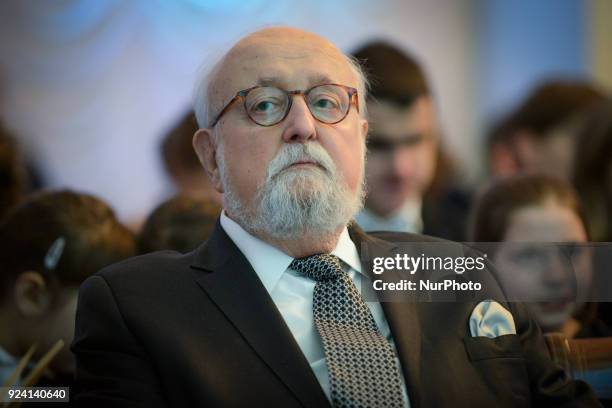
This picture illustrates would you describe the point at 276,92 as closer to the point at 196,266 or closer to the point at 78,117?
the point at 196,266

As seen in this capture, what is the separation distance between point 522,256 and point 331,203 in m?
0.51

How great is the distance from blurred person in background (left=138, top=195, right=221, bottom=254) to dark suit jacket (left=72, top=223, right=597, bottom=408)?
1.21 feet

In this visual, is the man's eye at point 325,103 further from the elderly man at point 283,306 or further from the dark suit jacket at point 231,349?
the dark suit jacket at point 231,349

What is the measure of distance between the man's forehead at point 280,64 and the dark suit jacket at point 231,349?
362mm

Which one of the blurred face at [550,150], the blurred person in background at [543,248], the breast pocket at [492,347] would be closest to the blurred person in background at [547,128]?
the blurred face at [550,150]

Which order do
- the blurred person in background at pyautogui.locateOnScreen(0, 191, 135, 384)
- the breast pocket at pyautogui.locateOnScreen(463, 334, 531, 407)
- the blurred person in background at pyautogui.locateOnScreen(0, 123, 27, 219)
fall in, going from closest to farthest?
the breast pocket at pyautogui.locateOnScreen(463, 334, 531, 407)
the blurred person in background at pyautogui.locateOnScreen(0, 191, 135, 384)
the blurred person in background at pyautogui.locateOnScreen(0, 123, 27, 219)

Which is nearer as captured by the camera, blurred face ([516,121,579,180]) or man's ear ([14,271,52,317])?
man's ear ([14,271,52,317])

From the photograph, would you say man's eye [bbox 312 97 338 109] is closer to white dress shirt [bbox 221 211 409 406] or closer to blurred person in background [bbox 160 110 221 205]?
white dress shirt [bbox 221 211 409 406]

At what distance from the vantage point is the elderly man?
1709 millimetres

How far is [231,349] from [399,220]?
4.44 ft

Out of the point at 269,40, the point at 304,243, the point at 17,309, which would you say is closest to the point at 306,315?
the point at 304,243

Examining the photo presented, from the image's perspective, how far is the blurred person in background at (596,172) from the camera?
271cm

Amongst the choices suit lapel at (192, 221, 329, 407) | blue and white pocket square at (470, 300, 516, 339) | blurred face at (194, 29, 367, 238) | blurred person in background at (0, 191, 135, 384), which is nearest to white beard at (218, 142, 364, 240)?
blurred face at (194, 29, 367, 238)

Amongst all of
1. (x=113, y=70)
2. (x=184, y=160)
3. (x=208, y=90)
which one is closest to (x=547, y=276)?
(x=208, y=90)
